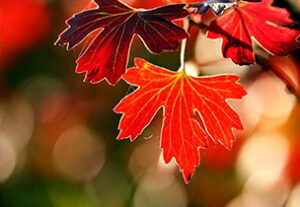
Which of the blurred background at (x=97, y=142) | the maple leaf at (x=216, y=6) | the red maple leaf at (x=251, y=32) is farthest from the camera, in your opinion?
the blurred background at (x=97, y=142)

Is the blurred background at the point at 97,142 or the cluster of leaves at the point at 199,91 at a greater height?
the cluster of leaves at the point at 199,91

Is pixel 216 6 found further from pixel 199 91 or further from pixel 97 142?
pixel 97 142

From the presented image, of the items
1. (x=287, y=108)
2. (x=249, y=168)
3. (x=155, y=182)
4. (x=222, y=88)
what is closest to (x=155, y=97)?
(x=222, y=88)

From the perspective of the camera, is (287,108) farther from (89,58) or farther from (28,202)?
(89,58)

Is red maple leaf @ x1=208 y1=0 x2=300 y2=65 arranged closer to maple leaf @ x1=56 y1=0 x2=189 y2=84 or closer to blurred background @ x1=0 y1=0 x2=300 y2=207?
maple leaf @ x1=56 y1=0 x2=189 y2=84

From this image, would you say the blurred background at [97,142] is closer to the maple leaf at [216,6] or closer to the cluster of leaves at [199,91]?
the cluster of leaves at [199,91]

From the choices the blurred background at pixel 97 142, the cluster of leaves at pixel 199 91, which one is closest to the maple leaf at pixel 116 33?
the cluster of leaves at pixel 199 91

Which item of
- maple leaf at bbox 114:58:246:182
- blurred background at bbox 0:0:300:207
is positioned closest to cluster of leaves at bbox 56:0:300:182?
maple leaf at bbox 114:58:246:182
